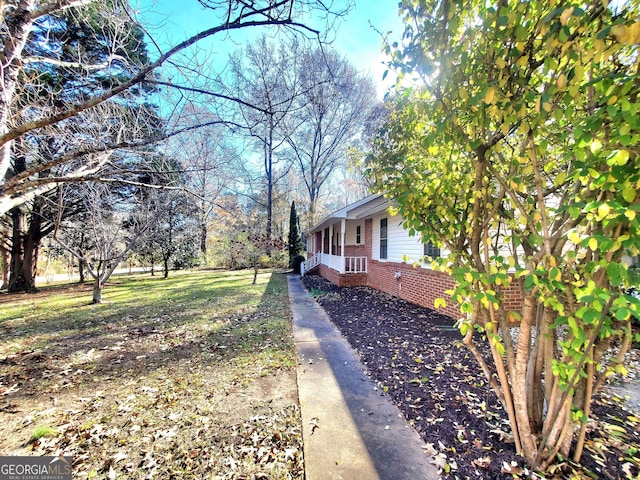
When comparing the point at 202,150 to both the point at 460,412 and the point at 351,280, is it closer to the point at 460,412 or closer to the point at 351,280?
the point at 460,412

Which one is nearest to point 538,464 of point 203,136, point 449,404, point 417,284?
point 449,404

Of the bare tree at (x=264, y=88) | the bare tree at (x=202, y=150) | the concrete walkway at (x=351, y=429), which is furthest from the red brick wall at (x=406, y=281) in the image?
the bare tree at (x=202, y=150)

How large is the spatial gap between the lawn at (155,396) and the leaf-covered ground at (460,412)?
3.95ft

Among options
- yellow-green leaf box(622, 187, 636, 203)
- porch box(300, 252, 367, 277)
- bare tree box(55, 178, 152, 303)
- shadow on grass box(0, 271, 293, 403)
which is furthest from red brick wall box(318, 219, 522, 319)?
bare tree box(55, 178, 152, 303)

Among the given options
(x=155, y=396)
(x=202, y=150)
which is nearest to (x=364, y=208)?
(x=202, y=150)

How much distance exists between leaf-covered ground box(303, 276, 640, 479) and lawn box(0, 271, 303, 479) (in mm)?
1204

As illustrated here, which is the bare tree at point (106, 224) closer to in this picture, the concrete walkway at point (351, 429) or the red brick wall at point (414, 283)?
the concrete walkway at point (351, 429)

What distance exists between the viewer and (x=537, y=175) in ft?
5.49

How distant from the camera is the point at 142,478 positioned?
2.05 m

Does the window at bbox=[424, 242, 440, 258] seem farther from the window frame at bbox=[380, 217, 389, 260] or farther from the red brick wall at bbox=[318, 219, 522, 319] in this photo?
Result: the window frame at bbox=[380, 217, 389, 260]

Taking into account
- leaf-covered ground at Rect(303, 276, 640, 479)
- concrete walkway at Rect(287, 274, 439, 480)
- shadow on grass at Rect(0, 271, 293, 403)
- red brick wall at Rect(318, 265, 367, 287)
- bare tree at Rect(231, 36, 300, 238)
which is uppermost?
bare tree at Rect(231, 36, 300, 238)

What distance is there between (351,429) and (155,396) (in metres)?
2.33

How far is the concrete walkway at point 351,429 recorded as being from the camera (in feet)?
6.76

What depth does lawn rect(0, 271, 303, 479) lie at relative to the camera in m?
2.24
